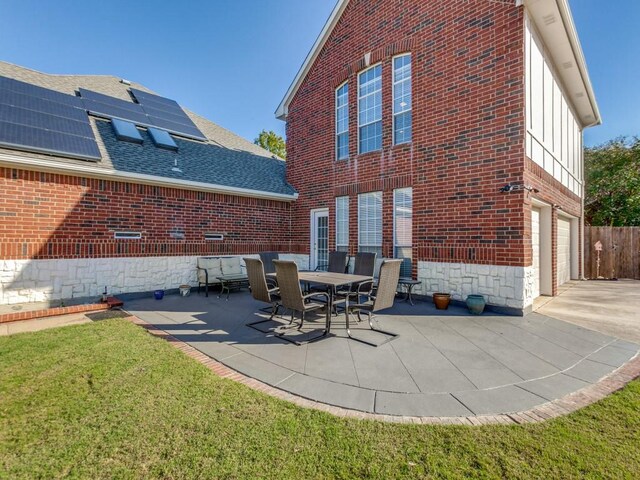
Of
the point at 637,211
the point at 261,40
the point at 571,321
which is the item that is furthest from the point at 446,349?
the point at 637,211

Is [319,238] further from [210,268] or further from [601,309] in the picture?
[601,309]

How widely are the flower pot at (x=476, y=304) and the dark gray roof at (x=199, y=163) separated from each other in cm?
726

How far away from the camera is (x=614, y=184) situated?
54.9 ft

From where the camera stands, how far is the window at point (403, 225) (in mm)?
8180

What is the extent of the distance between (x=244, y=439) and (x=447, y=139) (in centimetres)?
748

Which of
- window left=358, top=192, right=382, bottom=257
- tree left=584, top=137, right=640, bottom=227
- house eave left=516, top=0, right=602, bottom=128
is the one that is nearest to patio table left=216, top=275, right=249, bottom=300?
window left=358, top=192, right=382, bottom=257

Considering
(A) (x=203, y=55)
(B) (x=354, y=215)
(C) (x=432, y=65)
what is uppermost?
(A) (x=203, y=55)

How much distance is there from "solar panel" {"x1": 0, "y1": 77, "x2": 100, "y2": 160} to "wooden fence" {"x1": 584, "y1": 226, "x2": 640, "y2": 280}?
18.4 meters

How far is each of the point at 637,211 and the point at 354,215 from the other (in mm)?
16282

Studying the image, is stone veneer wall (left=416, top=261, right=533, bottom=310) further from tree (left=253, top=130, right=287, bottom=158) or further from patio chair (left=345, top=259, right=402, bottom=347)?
tree (left=253, top=130, right=287, bottom=158)

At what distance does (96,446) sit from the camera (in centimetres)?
228

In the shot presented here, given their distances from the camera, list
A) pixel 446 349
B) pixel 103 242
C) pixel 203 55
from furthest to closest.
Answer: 1. pixel 203 55
2. pixel 103 242
3. pixel 446 349

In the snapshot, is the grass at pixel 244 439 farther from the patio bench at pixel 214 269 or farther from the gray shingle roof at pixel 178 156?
the gray shingle roof at pixel 178 156

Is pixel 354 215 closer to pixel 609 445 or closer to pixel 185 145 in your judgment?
pixel 185 145
